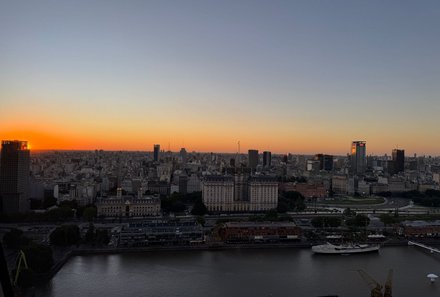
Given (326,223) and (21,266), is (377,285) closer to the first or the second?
(21,266)

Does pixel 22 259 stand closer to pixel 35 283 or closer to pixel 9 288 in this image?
pixel 35 283

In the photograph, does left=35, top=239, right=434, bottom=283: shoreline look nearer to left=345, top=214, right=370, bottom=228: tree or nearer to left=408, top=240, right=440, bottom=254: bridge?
left=408, top=240, right=440, bottom=254: bridge

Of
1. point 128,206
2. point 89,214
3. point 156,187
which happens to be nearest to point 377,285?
point 89,214

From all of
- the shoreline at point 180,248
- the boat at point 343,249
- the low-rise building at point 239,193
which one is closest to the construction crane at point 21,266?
the shoreline at point 180,248

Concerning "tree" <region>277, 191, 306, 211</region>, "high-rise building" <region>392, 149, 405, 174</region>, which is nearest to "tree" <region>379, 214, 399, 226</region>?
"tree" <region>277, 191, 306, 211</region>

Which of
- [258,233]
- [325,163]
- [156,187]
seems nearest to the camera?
[258,233]

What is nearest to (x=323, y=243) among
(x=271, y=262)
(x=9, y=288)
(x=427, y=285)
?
(x=271, y=262)
